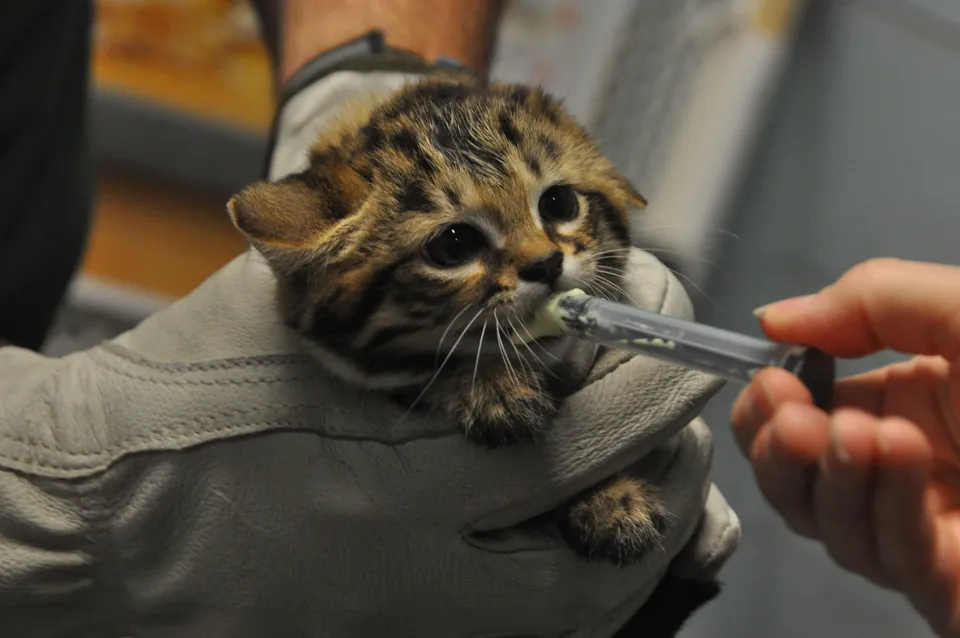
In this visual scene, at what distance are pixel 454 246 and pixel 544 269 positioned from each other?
0.30 feet

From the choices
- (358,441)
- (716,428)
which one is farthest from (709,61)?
(358,441)

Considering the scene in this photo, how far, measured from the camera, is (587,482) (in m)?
0.84

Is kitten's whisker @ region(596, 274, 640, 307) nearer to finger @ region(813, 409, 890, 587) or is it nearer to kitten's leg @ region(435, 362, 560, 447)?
kitten's leg @ region(435, 362, 560, 447)

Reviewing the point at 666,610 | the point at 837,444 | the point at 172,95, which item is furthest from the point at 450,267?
the point at 172,95

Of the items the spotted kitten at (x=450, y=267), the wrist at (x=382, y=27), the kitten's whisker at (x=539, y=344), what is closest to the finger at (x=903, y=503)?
the spotted kitten at (x=450, y=267)

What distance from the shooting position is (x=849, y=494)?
2.42 ft

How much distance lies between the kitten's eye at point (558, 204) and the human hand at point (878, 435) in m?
0.22

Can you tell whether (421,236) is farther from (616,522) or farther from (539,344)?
(616,522)

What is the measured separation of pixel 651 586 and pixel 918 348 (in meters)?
0.37

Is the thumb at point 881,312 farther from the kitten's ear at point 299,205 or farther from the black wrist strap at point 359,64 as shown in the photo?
the black wrist strap at point 359,64

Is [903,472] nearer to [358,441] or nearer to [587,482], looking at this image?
[587,482]

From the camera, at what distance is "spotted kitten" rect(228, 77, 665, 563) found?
811 mm

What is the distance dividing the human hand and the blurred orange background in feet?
5.97

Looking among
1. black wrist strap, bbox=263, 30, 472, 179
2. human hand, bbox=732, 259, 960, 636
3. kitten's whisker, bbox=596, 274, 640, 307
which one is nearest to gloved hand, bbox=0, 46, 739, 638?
kitten's whisker, bbox=596, 274, 640, 307
